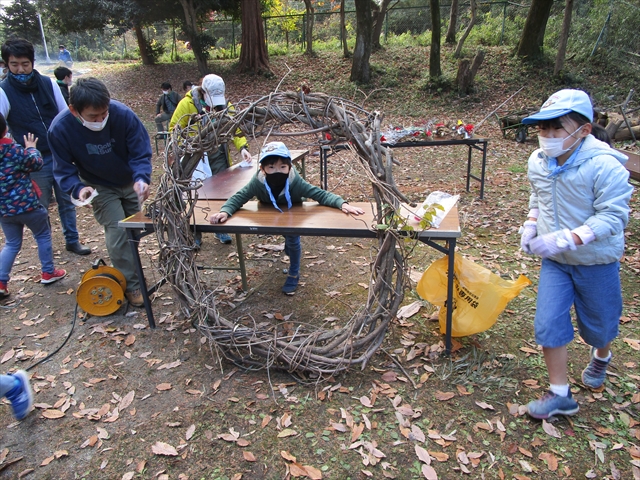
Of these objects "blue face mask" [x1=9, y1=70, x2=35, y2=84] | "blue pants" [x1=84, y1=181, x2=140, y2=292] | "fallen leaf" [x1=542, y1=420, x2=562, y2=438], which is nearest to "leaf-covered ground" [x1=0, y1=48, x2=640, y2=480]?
"fallen leaf" [x1=542, y1=420, x2=562, y2=438]

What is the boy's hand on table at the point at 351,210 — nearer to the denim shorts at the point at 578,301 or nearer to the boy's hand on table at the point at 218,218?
the boy's hand on table at the point at 218,218

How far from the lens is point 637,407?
2805mm

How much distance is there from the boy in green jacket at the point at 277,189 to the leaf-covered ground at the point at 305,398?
53 centimetres

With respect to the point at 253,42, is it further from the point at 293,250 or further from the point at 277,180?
the point at 277,180

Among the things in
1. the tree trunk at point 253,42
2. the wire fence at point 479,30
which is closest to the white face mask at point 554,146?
the wire fence at point 479,30

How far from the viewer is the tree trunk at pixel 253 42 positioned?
16859 mm

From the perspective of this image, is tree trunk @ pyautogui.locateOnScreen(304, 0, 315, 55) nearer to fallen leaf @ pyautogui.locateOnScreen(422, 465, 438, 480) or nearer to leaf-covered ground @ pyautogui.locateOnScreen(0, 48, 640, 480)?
leaf-covered ground @ pyautogui.locateOnScreen(0, 48, 640, 480)

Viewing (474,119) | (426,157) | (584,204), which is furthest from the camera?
(474,119)

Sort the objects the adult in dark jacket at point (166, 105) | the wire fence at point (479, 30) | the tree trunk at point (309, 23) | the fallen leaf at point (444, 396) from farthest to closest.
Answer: the tree trunk at point (309, 23), the wire fence at point (479, 30), the adult in dark jacket at point (166, 105), the fallen leaf at point (444, 396)

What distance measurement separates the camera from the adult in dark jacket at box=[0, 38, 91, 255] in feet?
14.9

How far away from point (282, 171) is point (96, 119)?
159cm

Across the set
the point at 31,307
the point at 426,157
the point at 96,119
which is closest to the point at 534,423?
the point at 96,119

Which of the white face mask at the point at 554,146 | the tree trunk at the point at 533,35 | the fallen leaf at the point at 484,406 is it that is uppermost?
the tree trunk at the point at 533,35

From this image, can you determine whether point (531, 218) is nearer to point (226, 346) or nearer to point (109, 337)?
point (226, 346)
